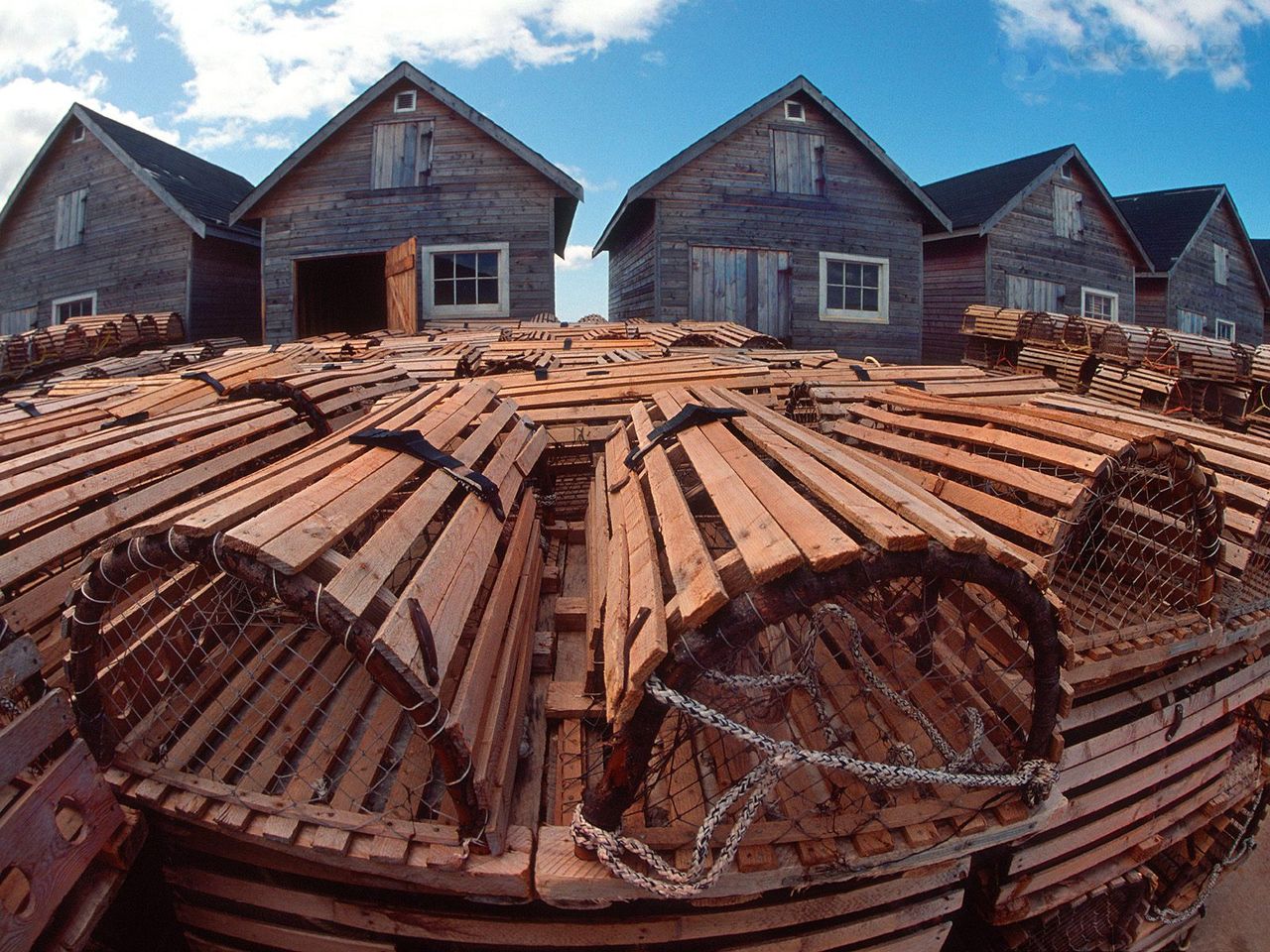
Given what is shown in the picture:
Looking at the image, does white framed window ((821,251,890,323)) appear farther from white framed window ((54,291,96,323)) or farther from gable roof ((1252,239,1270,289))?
gable roof ((1252,239,1270,289))

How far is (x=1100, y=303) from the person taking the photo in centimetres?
1902

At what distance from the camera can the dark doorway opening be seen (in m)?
14.4

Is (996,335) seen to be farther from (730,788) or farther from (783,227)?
(730,788)

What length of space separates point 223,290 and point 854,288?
14.3 m

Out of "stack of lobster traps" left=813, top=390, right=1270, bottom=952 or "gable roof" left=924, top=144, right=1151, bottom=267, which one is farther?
"gable roof" left=924, top=144, right=1151, bottom=267

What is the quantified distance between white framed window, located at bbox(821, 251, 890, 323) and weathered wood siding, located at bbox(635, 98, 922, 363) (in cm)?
14

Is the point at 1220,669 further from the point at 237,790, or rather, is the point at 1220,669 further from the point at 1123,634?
the point at 237,790

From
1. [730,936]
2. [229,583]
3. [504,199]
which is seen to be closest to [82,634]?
[229,583]

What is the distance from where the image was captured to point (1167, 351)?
10992 mm

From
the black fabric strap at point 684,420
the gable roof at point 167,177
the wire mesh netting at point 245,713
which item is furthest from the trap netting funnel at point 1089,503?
the gable roof at point 167,177

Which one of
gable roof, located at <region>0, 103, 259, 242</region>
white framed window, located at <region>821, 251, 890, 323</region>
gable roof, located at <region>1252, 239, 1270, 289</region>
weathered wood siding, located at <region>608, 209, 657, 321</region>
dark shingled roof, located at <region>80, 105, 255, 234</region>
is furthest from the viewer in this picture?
gable roof, located at <region>1252, 239, 1270, 289</region>

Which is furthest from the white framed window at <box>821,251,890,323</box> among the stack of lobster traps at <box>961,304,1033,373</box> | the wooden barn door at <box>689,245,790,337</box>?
the stack of lobster traps at <box>961,304,1033,373</box>

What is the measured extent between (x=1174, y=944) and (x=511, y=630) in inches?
214

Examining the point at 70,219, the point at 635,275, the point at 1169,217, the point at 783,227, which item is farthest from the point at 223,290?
the point at 1169,217
